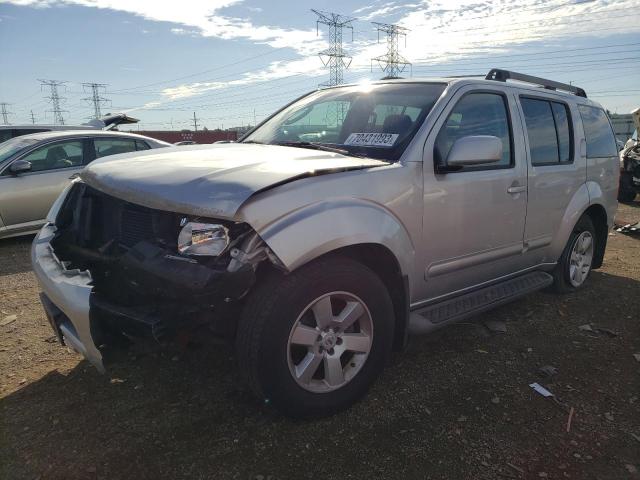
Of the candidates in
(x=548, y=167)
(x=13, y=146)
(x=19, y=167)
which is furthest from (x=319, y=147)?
(x=13, y=146)

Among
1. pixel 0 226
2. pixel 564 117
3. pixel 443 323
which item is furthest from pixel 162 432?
pixel 0 226

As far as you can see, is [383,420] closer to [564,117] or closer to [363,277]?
[363,277]

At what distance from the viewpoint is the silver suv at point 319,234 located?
2.13 m

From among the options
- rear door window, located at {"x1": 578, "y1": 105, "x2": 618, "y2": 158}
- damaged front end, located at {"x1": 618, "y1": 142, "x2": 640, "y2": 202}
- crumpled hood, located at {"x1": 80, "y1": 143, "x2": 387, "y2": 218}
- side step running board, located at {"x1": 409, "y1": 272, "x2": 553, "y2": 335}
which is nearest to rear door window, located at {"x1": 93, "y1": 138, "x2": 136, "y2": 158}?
crumpled hood, located at {"x1": 80, "y1": 143, "x2": 387, "y2": 218}

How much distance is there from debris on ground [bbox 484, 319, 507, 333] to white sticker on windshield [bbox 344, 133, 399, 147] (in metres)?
1.85

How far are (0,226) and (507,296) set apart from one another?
20.4ft

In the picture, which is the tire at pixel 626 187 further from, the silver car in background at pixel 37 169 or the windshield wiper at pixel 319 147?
the windshield wiper at pixel 319 147

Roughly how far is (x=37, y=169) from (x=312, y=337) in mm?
5847

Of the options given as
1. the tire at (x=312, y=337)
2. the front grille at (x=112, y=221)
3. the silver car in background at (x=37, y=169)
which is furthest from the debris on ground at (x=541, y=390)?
the silver car in background at (x=37, y=169)

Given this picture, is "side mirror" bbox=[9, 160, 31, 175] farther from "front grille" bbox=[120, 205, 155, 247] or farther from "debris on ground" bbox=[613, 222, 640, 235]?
"debris on ground" bbox=[613, 222, 640, 235]

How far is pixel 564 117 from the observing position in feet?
13.9

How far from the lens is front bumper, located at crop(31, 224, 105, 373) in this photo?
7.29 feet

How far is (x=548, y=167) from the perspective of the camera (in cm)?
383

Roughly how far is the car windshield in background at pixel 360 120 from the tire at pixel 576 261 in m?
2.32
